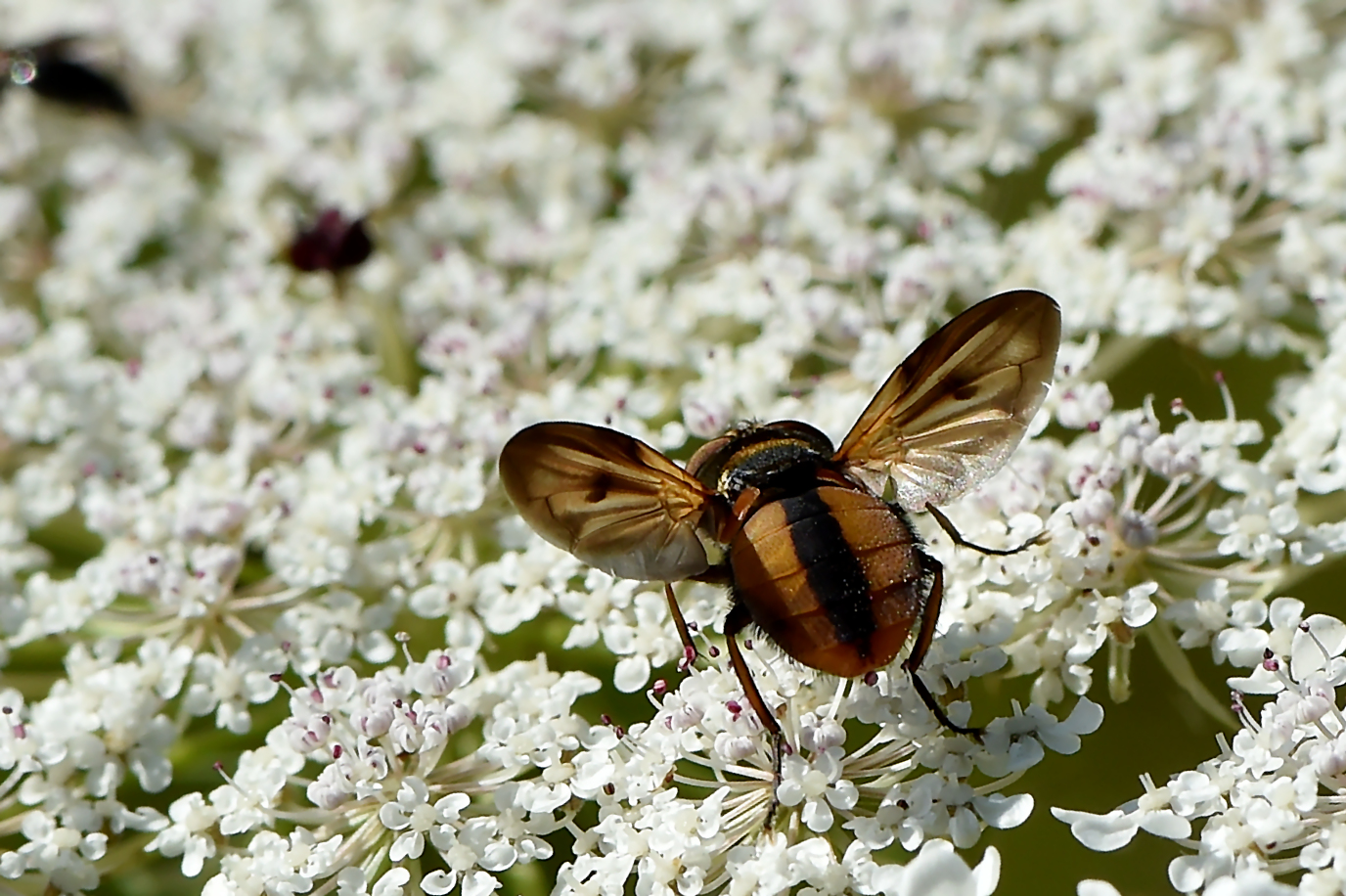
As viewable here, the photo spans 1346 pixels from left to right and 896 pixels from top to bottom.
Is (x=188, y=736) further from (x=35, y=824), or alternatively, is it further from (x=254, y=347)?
(x=254, y=347)

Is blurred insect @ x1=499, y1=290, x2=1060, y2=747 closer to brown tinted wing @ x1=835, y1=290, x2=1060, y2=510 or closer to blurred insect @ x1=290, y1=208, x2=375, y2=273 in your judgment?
brown tinted wing @ x1=835, y1=290, x2=1060, y2=510

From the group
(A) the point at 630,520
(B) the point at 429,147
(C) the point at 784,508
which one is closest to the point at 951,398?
(C) the point at 784,508

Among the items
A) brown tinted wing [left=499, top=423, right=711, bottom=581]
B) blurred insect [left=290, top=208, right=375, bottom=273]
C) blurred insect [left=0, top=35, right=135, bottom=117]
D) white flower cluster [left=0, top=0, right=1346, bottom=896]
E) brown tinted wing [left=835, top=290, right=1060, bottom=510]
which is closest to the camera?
brown tinted wing [left=499, top=423, right=711, bottom=581]

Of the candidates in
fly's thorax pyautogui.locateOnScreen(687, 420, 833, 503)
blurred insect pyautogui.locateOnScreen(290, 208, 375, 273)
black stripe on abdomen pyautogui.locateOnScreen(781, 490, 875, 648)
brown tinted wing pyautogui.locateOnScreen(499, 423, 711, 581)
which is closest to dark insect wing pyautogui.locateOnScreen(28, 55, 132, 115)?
blurred insect pyautogui.locateOnScreen(290, 208, 375, 273)

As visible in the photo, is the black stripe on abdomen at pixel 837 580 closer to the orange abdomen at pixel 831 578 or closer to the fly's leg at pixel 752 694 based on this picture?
the orange abdomen at pixel 831 578

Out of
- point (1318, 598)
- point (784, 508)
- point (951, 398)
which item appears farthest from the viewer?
point (1318, 598)
